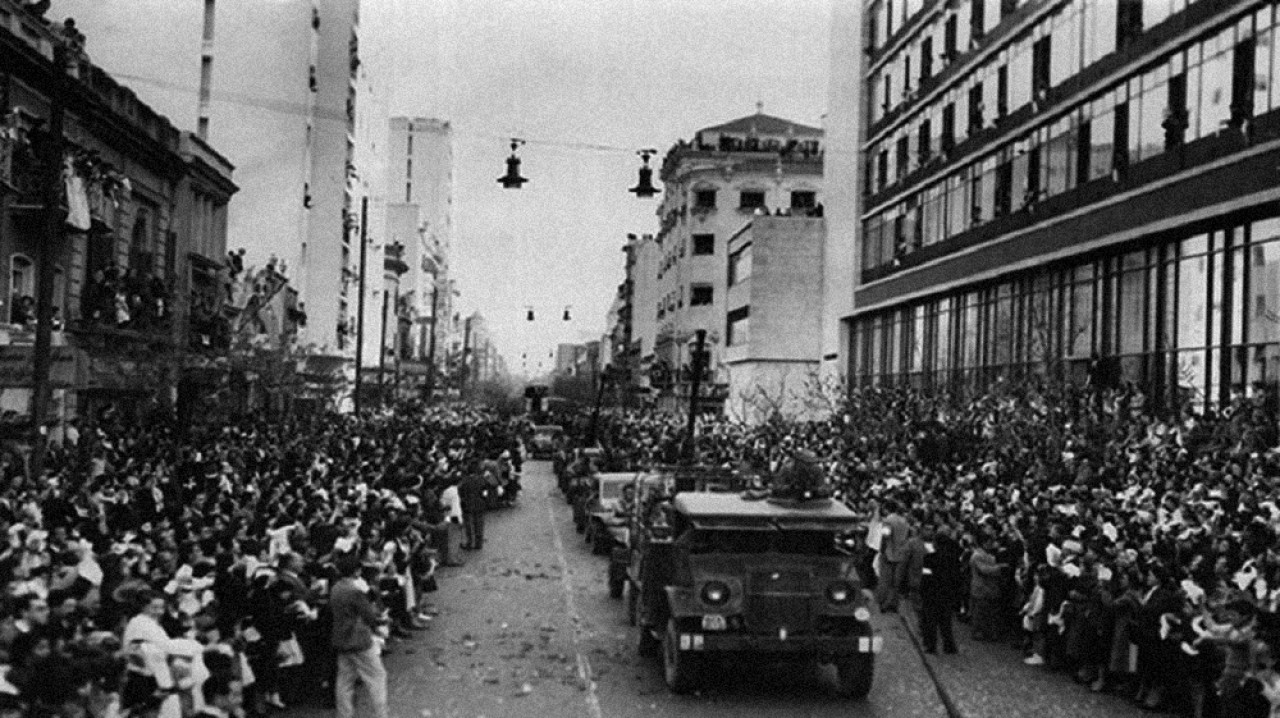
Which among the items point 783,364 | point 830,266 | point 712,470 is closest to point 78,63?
point 712,470

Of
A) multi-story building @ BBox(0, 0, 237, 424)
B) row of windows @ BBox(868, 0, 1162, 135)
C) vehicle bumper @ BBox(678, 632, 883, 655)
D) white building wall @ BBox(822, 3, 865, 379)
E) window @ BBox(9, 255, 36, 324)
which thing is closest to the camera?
vehicle bumper @ BBox(678, 632, 883, 655)

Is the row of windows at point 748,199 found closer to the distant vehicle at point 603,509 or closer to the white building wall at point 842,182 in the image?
the white building wall at point 842,182

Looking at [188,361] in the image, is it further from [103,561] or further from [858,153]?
[858,153]

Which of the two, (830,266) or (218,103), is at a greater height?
(218,103)

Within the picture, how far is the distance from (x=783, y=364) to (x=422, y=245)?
77.8 meters

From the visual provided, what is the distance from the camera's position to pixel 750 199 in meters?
100

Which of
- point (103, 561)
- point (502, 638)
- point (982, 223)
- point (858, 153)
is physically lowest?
point (502, 638)

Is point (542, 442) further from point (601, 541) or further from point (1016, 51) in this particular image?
point (601, 541)

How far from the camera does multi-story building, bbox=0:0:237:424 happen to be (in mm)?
30109

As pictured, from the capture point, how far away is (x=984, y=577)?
1798 cm

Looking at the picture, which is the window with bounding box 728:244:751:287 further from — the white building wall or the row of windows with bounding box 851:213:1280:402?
the row of windows with bounding box 851:213:1280:402

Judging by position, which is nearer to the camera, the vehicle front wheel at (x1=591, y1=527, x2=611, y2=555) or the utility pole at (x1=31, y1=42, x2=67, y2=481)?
the utility pole at (x1=31, y1=42, x2=67, y2=481)

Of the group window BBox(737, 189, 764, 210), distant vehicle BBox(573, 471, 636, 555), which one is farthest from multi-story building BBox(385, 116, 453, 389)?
distant vehicle BBox(573, 471, 636, 555)

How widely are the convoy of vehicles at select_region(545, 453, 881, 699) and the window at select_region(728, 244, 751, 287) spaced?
63.9 metres
